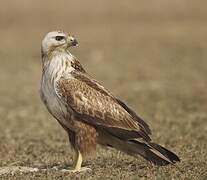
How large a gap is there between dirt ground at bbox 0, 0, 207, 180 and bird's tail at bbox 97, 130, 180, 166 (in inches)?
5.0

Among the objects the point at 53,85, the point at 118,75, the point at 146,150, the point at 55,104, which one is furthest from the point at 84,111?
the point at 118,75

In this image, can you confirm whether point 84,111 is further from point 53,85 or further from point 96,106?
point 53,85

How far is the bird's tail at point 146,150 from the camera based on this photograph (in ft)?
31.7

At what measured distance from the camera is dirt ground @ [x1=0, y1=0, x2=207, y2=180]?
435 inches

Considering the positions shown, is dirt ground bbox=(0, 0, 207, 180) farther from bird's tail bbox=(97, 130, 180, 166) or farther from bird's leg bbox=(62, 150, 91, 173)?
bird's leg bbox=(62, 150, 91, 173)

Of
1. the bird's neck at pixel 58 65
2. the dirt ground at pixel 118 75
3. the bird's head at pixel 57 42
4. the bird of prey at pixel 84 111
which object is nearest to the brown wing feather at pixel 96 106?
the bird of prey at pixel 84 111

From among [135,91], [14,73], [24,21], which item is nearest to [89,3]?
[24,21]

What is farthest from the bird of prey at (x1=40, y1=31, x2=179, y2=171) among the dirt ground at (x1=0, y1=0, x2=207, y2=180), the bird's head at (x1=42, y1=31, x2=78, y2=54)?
the dirt ground at (x1=0, y1=0, x2=207, y2=180)

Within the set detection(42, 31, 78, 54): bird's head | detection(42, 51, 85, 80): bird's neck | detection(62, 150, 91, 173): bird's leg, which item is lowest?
detection(62, 150, 91, 173): bird's leg

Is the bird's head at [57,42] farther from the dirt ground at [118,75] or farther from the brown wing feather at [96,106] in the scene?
the dirt ground at [118,75]

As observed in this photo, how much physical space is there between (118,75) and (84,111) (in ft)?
48.3

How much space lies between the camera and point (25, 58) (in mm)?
28094

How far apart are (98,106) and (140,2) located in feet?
115

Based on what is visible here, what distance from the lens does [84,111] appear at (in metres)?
9.57
